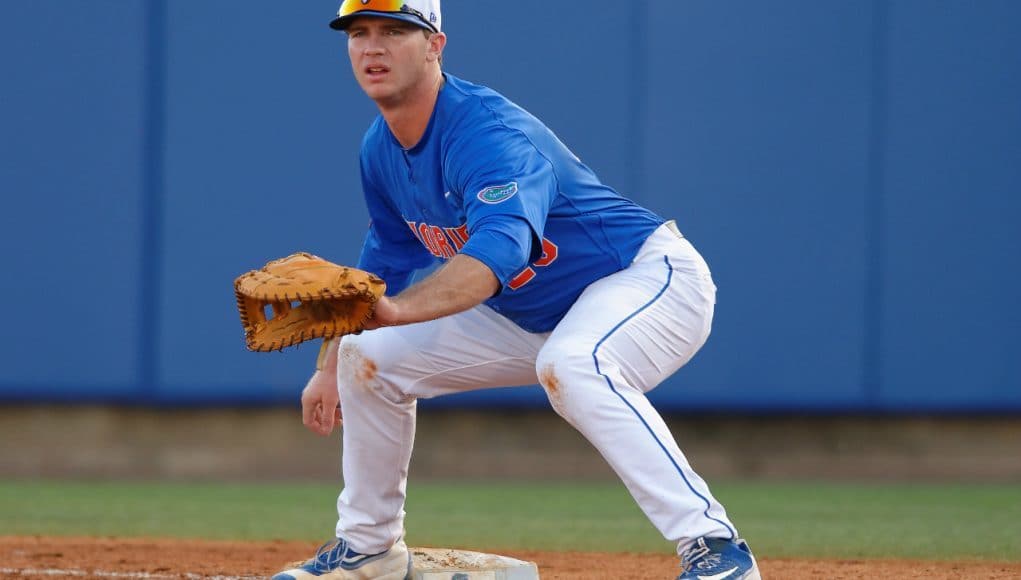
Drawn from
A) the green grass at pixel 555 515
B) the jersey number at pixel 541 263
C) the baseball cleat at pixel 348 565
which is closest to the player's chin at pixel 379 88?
the jersey number at pixel 541 263

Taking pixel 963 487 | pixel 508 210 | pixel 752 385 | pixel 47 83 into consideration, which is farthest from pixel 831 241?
pixel 508 210

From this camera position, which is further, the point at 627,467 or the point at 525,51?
the point at 525,51

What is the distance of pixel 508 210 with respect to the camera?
2605mm

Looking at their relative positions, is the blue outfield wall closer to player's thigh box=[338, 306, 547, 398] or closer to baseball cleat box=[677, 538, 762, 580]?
player's thigh box=[338, 306, 547, 398]

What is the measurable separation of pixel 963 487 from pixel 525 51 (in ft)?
10.8

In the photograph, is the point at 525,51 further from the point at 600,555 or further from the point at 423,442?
the point at 600,555

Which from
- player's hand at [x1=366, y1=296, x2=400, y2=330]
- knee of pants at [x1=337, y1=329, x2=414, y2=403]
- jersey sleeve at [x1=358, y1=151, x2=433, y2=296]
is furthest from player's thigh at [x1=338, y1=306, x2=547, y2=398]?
player's hand at [x1=366, y1=296, x2=400, y2=330]

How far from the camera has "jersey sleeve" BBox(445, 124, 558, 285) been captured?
2.54m

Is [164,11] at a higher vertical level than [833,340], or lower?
higher

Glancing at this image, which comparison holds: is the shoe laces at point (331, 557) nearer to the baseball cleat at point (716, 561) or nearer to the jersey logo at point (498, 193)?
the baseball cleat at point (716, 561)

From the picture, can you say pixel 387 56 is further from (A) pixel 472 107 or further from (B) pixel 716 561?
(B) pixel 716 561

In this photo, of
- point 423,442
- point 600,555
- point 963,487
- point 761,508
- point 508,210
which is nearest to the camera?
point 508,210

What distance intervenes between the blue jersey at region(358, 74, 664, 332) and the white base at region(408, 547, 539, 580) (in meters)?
0.56

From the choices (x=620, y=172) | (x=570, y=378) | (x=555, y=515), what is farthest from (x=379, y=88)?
(x=620, y=172)
